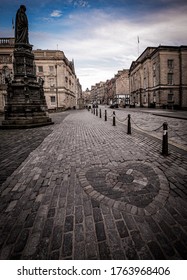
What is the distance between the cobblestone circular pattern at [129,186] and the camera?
2535 mm

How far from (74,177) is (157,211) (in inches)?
73.8

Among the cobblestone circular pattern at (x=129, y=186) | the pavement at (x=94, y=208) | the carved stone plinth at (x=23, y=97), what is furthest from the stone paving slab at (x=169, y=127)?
the carved stone plinth at (x=23, y=97)

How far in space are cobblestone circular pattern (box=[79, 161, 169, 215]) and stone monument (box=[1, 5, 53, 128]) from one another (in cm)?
947

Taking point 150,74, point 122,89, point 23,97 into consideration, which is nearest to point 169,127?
point 23,97

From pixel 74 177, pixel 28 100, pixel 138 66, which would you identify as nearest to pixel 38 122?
pixel 28 100

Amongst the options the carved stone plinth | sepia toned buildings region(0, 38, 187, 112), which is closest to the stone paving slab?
the carved stone plinth

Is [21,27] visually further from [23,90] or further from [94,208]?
[94,208]

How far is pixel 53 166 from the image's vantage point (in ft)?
13.9

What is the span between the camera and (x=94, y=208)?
2480mm

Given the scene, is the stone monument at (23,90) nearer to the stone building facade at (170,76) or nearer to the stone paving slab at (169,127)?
the stone paving slab at (169,127)

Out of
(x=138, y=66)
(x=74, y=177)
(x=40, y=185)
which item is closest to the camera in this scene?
(x=40, y=185)

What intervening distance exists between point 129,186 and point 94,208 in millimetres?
956

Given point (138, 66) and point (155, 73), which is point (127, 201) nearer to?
point (155, 73)

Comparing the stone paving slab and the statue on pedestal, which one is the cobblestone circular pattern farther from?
the statue on pedestal
